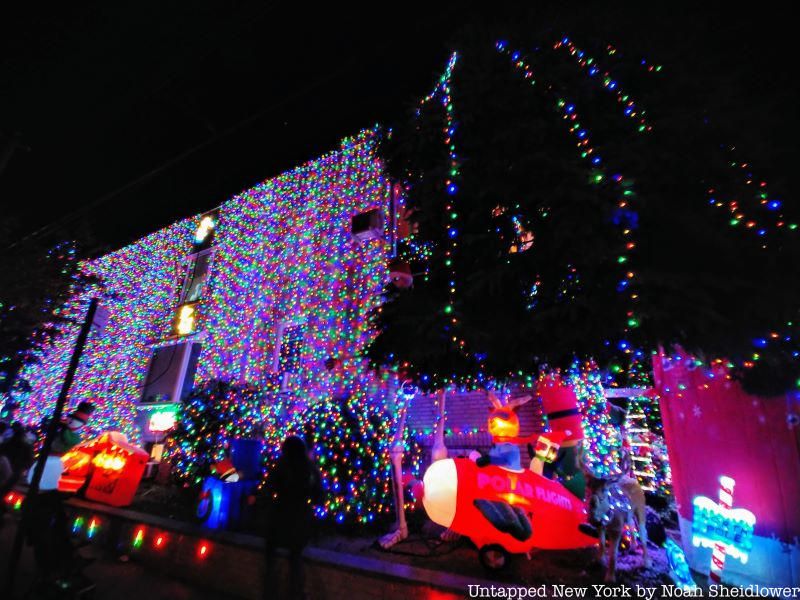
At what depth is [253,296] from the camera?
11.0 metres

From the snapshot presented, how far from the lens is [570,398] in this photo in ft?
16.0

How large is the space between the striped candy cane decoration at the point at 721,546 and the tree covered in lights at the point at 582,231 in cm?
108

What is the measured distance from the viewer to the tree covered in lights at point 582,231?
3709mm

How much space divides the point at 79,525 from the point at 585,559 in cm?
814

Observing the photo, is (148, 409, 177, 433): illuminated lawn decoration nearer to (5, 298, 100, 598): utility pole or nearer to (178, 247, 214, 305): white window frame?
(178, 247, 214, 305): white window frame

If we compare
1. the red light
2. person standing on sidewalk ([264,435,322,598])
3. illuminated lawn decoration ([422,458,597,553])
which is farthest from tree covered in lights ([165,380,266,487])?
illuminated lawn decoration ([422,458,597,553])

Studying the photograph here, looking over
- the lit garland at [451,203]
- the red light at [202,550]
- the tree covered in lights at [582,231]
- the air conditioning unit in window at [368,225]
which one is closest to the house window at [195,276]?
the air conditioning unit in window at [368,225]

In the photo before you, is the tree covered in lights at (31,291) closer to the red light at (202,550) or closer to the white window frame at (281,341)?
the white window frame at (281,341)

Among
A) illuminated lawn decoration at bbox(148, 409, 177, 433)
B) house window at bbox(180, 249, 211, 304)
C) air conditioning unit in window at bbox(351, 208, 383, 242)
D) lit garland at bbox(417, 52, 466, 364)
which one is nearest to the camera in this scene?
lit garland at bbox(417, 52, 466, 364)

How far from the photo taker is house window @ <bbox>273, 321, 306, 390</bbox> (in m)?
9.32

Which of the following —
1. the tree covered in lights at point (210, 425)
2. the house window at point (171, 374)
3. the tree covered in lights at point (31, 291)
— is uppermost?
the tree covered in lights at point (31, 291)

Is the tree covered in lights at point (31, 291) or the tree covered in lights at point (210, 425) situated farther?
the tree covered in lights at point (31, 291)

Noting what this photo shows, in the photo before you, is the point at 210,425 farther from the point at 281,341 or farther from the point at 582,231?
the point at 582,231

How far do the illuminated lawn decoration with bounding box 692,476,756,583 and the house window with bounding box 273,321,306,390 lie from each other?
25.4 feet
